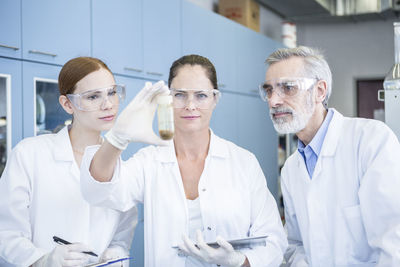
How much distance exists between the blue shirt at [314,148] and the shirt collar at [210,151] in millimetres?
345

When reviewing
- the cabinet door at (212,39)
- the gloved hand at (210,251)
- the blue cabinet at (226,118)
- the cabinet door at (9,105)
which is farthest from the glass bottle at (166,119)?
the blue cabinet at (226,118)

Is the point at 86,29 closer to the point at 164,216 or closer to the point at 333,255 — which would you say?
the point at 164,216

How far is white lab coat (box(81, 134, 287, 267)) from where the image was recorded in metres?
1.76

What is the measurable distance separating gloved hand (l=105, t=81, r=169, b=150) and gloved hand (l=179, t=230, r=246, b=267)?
0.42 metres

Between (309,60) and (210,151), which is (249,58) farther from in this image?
(210,151)

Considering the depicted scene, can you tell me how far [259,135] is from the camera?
529 centimetres

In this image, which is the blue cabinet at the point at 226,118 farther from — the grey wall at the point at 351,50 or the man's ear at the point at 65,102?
the grey wall at the point at 351,50

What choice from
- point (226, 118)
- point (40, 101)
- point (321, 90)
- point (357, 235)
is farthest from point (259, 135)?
point (357, 235)

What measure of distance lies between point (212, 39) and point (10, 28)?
89.8 inches

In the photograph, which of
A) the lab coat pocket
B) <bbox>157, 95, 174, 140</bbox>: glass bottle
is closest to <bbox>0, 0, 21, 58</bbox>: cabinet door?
<bbox>157, 95, 174, 140</bbox>: glass bottle

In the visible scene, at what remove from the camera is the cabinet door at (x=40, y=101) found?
2430 mm

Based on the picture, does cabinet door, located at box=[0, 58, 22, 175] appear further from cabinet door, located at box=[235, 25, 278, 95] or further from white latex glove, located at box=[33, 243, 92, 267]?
cabinet door, located at box=[235, 25, 278, 95]

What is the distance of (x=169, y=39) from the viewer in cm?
360

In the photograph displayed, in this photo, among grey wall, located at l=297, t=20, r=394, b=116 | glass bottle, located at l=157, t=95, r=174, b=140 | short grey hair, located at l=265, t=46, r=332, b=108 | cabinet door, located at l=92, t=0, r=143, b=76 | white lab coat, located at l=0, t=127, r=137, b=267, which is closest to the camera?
glass bottle, located at l=157, t=95, r=174, b=140
